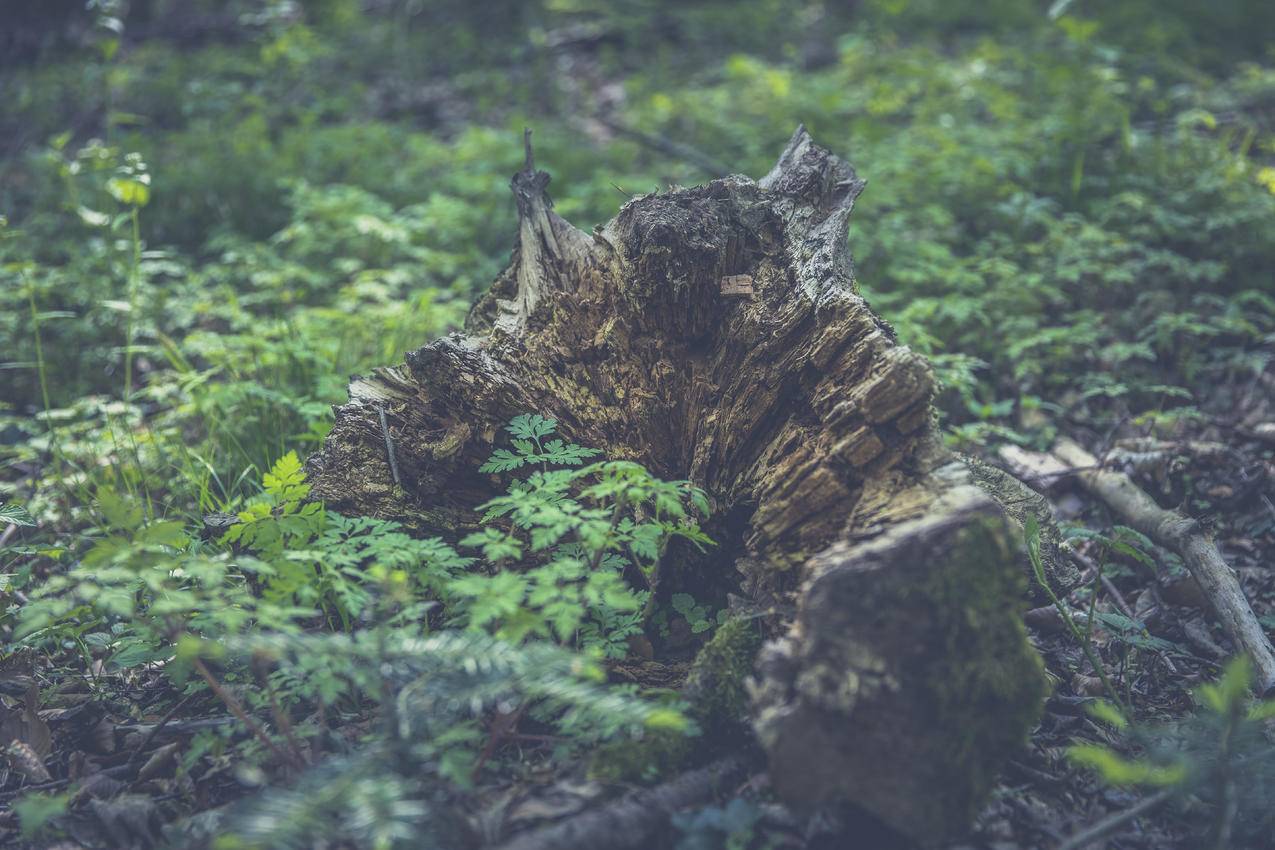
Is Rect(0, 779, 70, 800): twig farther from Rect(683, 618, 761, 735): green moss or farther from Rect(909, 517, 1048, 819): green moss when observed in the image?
Rect(909, 517, 1048, 819): green moss

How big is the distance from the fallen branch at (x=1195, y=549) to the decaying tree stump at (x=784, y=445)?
0.57 metres

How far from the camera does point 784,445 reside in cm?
273

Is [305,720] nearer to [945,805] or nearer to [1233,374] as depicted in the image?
[945,805]

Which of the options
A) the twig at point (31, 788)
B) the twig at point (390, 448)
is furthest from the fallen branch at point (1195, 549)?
the twig at point (31, 788)

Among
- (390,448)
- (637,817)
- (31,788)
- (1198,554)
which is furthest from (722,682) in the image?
(31,788)

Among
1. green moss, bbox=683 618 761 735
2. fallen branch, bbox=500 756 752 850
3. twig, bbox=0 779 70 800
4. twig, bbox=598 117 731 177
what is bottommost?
twig, bbox=0 779 70 800

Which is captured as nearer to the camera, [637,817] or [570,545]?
[637,817]

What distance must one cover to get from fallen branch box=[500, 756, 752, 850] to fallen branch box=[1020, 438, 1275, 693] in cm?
184

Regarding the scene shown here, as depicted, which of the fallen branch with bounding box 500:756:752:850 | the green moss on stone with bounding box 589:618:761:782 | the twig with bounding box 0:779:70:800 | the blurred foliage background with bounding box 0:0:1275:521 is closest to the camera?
the fallen branch with bounding box 500:756:752:850

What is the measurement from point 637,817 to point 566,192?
5.15 meters

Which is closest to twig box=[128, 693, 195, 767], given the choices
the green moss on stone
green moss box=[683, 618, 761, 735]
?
the green moss on stone

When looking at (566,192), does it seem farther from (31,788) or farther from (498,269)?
(31,788)

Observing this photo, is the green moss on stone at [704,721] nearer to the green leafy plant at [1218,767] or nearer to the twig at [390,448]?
the green leafy plant at [1218,767]

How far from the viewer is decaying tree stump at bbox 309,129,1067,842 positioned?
6.61 ft
